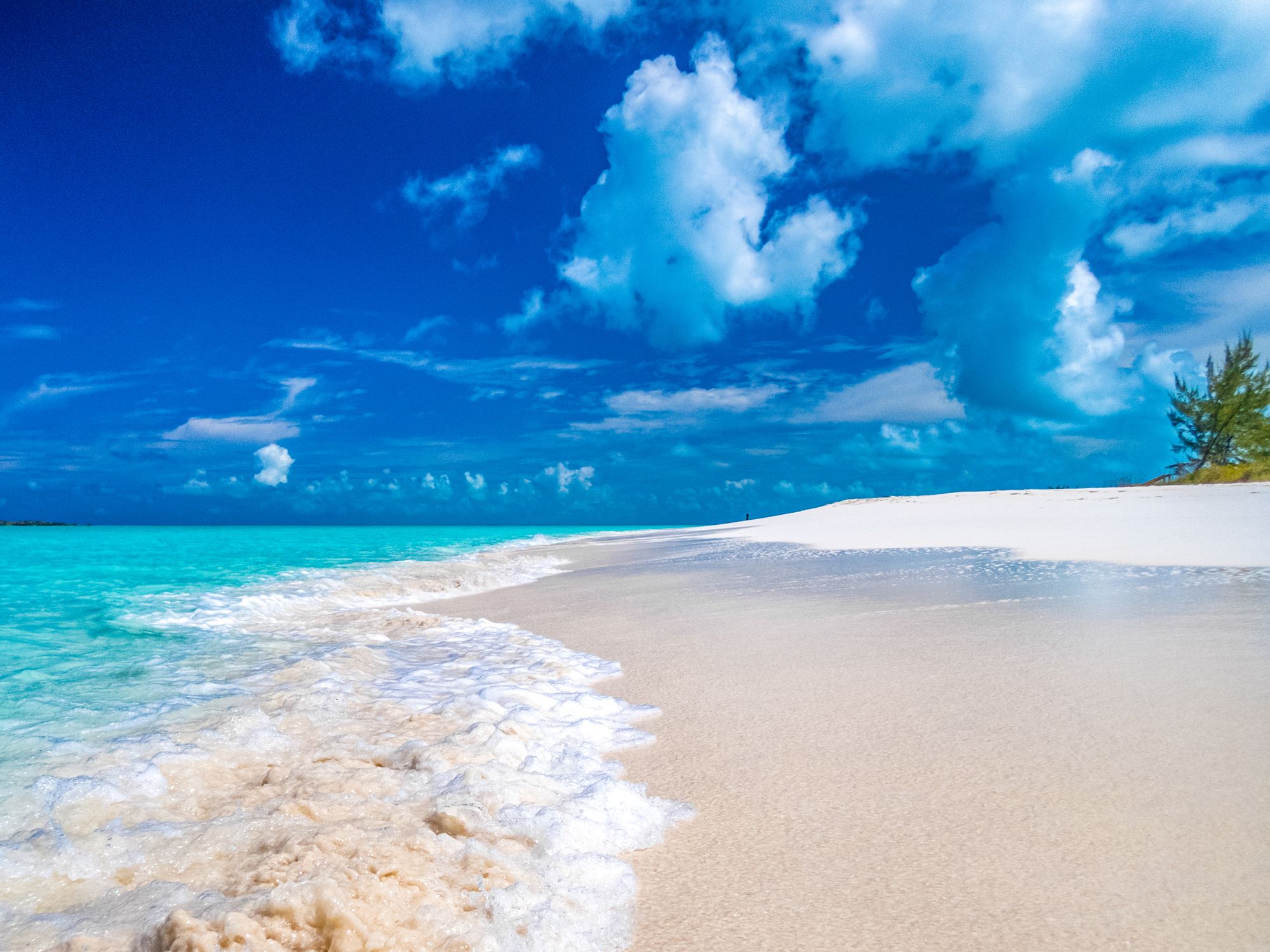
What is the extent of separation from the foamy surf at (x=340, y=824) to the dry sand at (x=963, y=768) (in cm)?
29

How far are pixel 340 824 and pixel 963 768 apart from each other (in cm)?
249

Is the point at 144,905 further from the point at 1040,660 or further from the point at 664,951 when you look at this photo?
the point at 1040,660

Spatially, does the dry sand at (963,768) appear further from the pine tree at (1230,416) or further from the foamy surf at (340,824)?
the pine tree at (1230,416)

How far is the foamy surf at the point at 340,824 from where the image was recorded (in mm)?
1876

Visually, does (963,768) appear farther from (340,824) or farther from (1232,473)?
(1232,473)

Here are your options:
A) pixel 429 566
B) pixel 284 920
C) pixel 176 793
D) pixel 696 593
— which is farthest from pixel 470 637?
pixel 429 566

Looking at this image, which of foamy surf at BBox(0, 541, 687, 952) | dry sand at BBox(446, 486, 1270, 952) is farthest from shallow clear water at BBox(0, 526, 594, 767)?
dry sand at BBox(446, 486, 1270, 952)

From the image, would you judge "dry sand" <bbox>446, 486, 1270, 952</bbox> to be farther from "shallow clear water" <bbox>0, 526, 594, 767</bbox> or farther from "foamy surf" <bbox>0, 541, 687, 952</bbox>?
"shallow clear water" <bbox>0, 526, 594, 767</bbox>

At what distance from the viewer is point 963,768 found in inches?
111

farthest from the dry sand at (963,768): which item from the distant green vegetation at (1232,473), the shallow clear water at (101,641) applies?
the distant green vegetation at (1232,473)

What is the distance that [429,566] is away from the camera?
1558cm

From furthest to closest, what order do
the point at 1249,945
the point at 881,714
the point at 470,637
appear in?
the point at 470,637
the point at 881,714
the point at 1249,945

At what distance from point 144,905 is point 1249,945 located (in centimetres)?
307

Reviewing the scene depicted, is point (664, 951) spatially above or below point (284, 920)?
below
